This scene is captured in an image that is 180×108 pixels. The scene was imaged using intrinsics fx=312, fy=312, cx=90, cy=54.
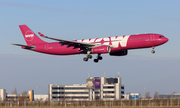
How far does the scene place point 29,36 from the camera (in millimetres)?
71812

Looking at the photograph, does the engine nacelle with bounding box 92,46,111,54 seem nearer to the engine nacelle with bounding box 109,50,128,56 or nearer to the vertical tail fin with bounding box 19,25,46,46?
the engine nacelle with bounding box 109,50,128,56

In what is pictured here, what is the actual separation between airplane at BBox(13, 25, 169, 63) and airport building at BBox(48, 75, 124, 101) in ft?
336

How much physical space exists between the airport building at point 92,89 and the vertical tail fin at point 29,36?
98.3m

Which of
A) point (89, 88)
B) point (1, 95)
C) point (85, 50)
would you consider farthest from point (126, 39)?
point (89, 88)

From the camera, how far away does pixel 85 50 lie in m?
62.8

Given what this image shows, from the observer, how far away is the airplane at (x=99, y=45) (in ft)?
186

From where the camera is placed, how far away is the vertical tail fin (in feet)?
231

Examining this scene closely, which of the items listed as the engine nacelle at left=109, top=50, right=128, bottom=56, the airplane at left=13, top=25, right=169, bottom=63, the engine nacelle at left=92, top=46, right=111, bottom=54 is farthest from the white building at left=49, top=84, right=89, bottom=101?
the engine nacelle at left=92, top=46, right=111, bottom=54

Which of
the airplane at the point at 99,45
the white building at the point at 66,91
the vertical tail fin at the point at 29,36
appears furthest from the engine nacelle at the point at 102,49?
the white building at the point at 66,91

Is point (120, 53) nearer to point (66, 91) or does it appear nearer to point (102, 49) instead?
point (102, 49)

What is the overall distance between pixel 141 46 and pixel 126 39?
3037 mm

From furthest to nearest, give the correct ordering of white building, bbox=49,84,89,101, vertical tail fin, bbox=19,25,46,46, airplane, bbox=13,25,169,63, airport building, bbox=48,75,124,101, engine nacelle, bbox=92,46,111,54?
white building, bbox=49,84,89,101, airport building, bbox=48,75,124,101, vertical tail fin, bbox=19,25,46,46, engine nacelle, bbox=92,46,111,54, airplane, bbox=13,25,169,63

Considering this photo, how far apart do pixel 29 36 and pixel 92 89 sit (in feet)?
350

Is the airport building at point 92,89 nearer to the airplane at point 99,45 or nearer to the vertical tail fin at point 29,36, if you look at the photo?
the vertical tail fin at point 29,36
